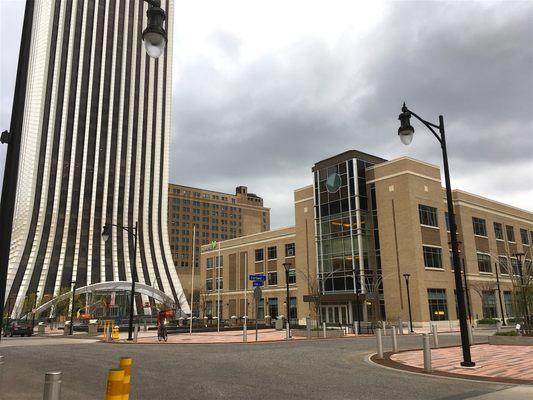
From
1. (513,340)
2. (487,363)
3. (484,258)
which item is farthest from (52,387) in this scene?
(484,258)

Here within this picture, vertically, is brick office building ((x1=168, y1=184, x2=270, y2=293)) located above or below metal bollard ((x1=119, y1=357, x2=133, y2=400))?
above

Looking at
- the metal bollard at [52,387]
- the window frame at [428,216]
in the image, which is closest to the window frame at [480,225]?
the window frame at [428,216]

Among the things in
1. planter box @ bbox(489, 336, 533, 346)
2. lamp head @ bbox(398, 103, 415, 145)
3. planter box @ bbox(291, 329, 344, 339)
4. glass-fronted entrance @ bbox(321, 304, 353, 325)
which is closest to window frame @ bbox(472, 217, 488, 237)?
glass-fronted entrance @ bbox(321, 304, 353, 325)

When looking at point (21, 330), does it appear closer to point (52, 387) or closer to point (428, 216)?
point (428, 216)

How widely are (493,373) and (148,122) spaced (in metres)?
111

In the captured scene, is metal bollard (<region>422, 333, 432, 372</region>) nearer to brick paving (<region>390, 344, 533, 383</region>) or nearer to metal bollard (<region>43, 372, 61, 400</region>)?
brick paving (<region>390, 344, 533, 383</region>)

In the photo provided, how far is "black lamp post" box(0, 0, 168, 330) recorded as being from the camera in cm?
631

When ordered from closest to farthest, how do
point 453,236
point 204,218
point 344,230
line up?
point 453,236 → point 344,230 → point 204,218

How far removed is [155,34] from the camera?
759 centimetres

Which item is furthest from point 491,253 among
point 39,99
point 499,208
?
point 39,99

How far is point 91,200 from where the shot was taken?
→ 101 meters

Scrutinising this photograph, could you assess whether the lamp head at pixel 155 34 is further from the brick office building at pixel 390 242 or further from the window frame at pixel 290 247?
the window frame at pixel 290 247

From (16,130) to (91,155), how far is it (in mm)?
104472

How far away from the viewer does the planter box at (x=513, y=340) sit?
21516mm
